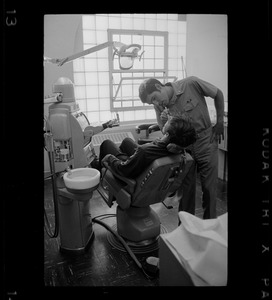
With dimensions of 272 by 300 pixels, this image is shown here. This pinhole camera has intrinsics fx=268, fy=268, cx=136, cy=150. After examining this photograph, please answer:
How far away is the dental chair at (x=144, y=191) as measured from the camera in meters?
Answer: 1.79

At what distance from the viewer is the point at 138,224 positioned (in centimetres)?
215

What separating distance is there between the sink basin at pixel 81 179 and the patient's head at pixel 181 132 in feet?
1.83

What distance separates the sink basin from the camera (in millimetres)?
1660

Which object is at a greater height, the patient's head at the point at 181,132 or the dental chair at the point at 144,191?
the patient's head at the point at 181,132

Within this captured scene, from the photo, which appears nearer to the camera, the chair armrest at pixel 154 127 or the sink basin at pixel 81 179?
the sink basin at pixel 81 179

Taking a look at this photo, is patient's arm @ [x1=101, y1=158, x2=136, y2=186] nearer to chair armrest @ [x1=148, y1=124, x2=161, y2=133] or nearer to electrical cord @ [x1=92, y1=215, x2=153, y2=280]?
electrical cord @ [x1=92, y1=215, x2=153, y2=280]

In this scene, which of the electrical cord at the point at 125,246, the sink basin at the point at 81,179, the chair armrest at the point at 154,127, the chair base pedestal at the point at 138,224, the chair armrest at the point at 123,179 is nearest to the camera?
the sink basin at the point at 81,179

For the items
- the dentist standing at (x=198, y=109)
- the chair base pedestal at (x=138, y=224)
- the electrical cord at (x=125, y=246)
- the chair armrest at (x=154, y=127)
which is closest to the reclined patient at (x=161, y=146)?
the dentist standing at (x=198, y=109)

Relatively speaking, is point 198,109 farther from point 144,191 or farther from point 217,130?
point 144,191

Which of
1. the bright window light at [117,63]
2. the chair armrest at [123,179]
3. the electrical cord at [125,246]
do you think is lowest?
the electrical cord at [125,246]

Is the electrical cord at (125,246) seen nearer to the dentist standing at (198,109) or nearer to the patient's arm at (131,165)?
the patient's arm at (131,165)
